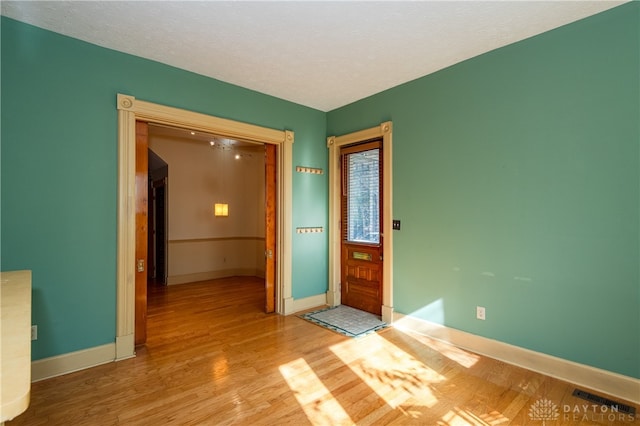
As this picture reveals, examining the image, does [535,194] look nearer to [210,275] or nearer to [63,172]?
[63,172]

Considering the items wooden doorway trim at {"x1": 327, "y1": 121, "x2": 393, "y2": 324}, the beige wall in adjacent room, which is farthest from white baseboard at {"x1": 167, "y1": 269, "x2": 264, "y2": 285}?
wooden doorway trim at {"x1": 327, "y1": 121, "x2": 393, "y2": 324}

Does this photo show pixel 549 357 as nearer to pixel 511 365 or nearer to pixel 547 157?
pixel 511 365

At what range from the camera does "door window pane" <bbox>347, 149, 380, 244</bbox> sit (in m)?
4.23

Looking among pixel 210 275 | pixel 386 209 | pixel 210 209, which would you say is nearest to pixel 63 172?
pixel 386 209

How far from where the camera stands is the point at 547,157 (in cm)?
271

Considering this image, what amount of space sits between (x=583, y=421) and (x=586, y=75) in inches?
102

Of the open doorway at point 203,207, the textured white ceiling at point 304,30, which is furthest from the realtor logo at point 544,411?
the open doorway at point 203,207

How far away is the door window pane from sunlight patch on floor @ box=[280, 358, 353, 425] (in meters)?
2.00

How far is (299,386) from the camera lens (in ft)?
8.23

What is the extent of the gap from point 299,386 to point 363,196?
263 cm

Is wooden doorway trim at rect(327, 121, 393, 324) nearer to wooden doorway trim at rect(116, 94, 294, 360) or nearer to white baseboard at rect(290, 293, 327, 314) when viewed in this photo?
white baseboard at rect(290, 293, 327, 314)

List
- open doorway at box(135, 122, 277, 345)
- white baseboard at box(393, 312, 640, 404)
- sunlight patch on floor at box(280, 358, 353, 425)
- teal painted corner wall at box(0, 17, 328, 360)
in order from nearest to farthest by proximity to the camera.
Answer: sunlight patch on floor at box(280, 358, 353, 425) → white baseboard at box(393, 312, 640, 404) → teal painted corner wall at box(0, 17, 328, 360) → open doorway at box(135, 122, 277, 345)

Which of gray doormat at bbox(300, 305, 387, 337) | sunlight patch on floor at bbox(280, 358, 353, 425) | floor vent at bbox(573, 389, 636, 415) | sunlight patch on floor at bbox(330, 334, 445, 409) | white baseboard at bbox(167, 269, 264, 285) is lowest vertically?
sunlight patch on floor at bbox(280, 358, 353, 425)

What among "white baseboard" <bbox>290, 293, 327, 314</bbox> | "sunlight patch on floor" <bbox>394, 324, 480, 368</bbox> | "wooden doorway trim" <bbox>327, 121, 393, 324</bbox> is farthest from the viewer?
"white baseboard" <bbox>290, 293, 327, 314</bbox>
